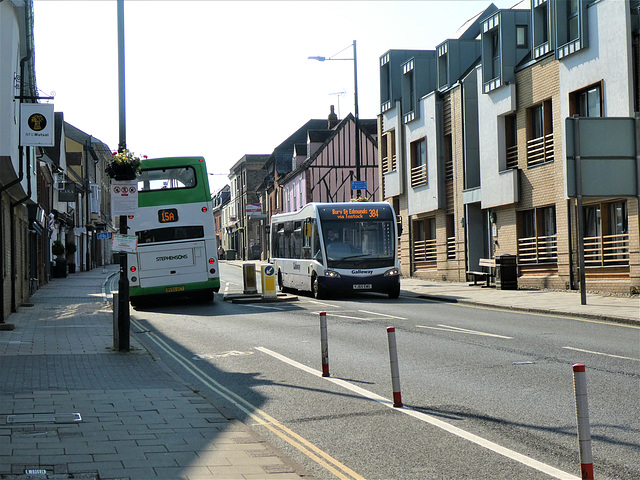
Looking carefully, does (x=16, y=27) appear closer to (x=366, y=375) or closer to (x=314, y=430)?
(x=366, y=375)

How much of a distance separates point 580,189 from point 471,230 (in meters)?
13.3

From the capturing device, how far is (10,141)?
16359 mm

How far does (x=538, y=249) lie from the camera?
88.5 feet

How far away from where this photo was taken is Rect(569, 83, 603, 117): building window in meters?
23.2

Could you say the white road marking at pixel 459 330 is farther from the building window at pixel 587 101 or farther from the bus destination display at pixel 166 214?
the building window at pixel 587 101

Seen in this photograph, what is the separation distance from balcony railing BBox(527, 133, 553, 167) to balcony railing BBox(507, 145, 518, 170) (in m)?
1.18

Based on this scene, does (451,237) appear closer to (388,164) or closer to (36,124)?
(388,164)

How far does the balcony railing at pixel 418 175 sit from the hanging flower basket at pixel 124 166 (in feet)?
80.1

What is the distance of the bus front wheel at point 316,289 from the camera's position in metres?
25.0

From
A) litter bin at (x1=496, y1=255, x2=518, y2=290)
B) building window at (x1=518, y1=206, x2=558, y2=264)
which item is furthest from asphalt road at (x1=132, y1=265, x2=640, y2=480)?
litter bin at (x1=496, y1=255, x2=518, y2=290)

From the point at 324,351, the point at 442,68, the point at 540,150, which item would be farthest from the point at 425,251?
the point at 324,351

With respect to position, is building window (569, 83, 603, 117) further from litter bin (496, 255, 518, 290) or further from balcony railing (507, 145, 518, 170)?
litter bin (496, 255, 518, 290)

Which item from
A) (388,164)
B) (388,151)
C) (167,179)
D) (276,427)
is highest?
(388,151)

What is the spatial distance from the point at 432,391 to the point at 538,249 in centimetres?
1907
